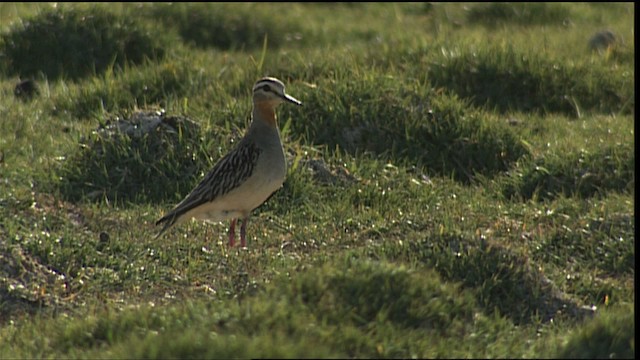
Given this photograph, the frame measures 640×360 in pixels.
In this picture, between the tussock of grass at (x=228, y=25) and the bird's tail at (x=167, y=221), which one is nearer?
the bird's tail at (x=167, y=221)

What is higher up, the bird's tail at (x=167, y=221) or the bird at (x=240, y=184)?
the bird at (x=240, y=184)

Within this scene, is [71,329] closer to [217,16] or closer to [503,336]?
[503,336]

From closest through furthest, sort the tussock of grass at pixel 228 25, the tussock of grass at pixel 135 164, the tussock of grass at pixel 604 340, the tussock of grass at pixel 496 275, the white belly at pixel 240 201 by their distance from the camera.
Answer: the tussock of grass at pixel 604 340 → the tussock of grass at pixel 496 275 → the white belly at pixel 240 201 → the tussock of grass at pixel 135 164 → the tussock of grass at pixel 228 25

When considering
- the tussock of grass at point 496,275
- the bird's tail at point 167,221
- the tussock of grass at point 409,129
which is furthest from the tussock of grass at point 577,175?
the bird's tail at point 167,221

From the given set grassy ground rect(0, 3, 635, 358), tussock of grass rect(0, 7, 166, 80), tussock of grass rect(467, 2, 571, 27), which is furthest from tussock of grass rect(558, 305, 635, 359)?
tussock of grass rect(467, 2, 571, 27)

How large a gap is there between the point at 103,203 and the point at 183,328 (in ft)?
10.1

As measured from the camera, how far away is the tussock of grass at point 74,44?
11.8 metres

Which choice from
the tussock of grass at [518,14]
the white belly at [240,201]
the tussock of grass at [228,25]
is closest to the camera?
the white belly at [240,201]

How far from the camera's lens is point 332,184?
891cm

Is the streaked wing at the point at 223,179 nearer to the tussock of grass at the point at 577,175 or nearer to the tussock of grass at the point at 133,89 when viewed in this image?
the tussock of grass at the point at 577,175

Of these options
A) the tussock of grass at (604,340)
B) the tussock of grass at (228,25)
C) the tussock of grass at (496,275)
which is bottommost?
the tussock of grass at (228,25)

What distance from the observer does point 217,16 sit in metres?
13.2

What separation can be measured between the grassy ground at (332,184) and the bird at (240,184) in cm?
21

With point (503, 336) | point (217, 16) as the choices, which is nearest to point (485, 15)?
point (217, 16)
